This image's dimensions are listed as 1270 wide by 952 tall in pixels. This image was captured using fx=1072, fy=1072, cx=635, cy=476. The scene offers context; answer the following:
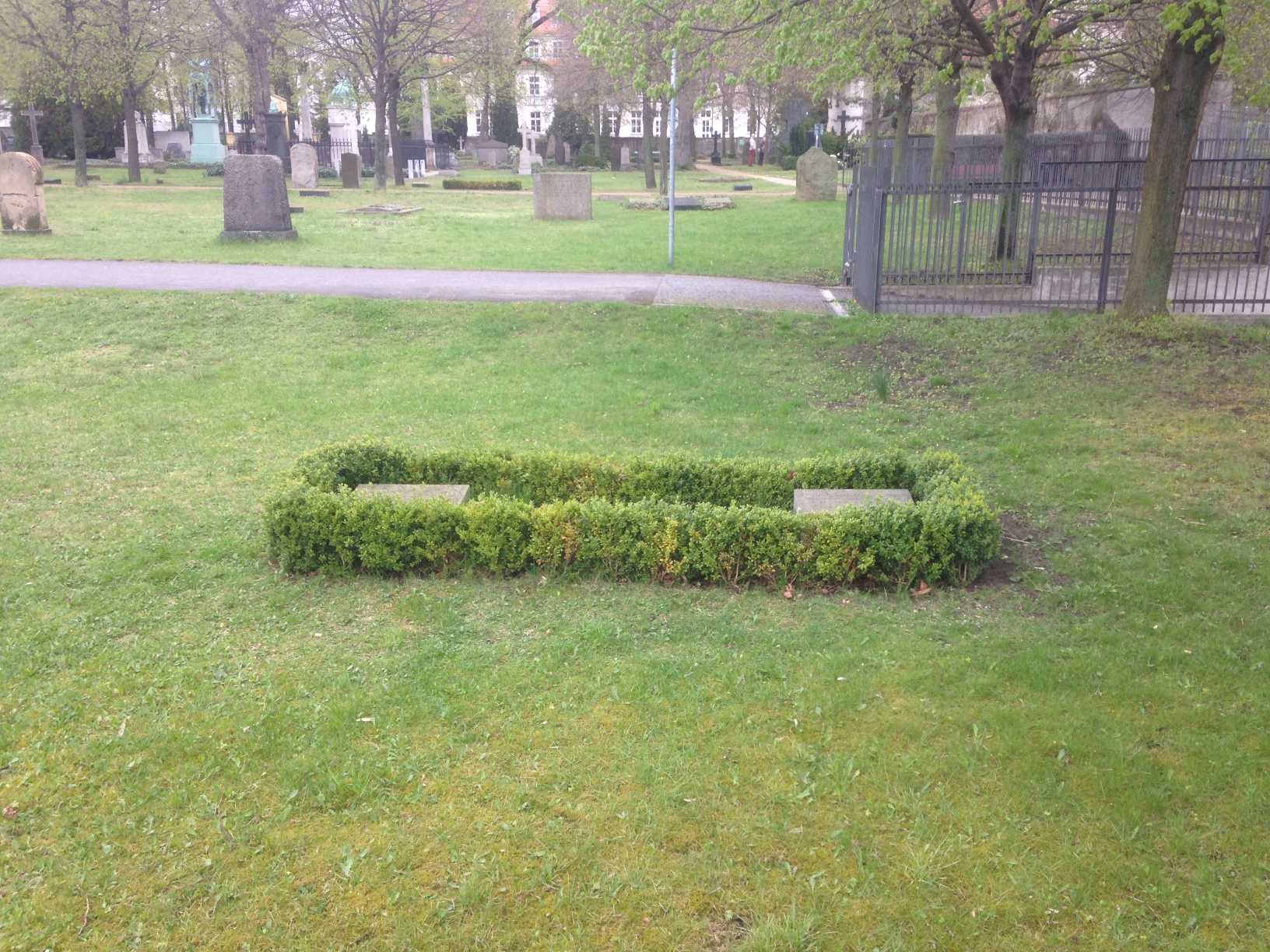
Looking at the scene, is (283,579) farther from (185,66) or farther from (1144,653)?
(185,66)

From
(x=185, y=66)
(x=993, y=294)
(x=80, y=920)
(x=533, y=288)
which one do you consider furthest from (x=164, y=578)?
(x=185, y=66)

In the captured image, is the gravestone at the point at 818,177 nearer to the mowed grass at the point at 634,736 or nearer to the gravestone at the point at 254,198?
the gravestone at the point at 254,198

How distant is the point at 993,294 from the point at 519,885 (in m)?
11.7

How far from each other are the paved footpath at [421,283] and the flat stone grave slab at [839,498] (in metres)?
6.96

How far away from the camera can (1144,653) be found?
4.75 m

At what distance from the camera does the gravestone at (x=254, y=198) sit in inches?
690

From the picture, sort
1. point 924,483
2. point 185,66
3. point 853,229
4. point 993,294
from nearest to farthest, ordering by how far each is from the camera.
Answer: point 924,483 → point 993,294 → point 853,229 → point 185,66

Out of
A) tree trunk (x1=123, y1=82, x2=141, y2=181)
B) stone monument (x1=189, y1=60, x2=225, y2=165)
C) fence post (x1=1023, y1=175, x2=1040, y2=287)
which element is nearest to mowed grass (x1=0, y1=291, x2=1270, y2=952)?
fence post (x1=1023, y1=175, x2=1040, y2=287)

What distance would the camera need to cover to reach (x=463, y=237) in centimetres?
2038

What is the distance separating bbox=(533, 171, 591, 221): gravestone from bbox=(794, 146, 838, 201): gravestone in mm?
8953

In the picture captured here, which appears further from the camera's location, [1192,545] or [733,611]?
[1192,545]

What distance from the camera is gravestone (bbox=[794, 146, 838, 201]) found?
1215 inches

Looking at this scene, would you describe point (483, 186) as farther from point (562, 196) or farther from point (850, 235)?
point (850, 235)

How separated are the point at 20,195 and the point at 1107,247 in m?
17.0
